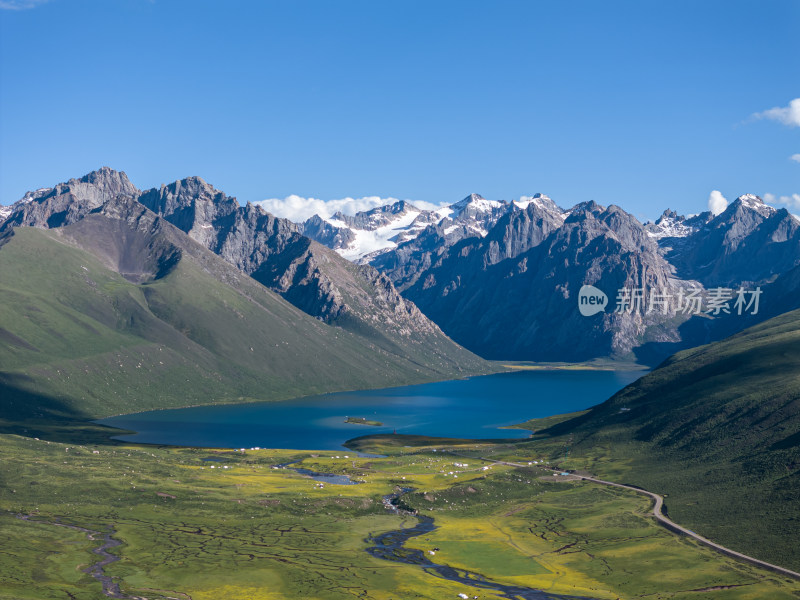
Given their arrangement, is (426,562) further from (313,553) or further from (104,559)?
(104,559)

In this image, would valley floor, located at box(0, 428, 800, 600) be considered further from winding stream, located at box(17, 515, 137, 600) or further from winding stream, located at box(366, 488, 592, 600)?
winding stream, located at box(366, 488, 592, 600)

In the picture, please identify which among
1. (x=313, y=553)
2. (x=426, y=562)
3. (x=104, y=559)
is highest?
(x=426, y=562)

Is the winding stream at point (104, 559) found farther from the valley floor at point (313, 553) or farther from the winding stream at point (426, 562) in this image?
the winding stream at point (426, 562)

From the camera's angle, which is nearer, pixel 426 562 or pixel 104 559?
pixel 104 559

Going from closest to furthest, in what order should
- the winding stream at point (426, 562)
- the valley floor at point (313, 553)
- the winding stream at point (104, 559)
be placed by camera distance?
the winding stream at point (104, 559) < the valley floor at point (313, 553) < the winding stream at point (426, 562)

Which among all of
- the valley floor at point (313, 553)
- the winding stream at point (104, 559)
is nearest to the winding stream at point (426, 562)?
the valley floor at point (313, 553)

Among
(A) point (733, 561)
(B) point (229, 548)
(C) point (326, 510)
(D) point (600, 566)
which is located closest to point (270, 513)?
(C) point (326, 510)

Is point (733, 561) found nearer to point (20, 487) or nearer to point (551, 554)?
point (551, 554)

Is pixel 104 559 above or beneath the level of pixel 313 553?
beneath

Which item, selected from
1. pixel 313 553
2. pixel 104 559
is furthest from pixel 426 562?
pixel 104 559
